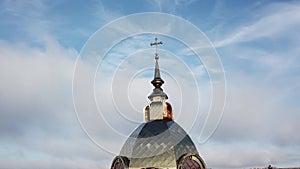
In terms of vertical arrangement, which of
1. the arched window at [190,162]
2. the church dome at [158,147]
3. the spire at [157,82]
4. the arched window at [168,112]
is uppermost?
the spire at [157,82]

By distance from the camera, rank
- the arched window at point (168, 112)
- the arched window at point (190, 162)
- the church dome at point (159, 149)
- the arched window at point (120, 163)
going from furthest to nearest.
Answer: the arched window at point (168, 112) → the arched window at point (120, 163) → the church dome at point (159, 149) → the arched window at point (190, 162)

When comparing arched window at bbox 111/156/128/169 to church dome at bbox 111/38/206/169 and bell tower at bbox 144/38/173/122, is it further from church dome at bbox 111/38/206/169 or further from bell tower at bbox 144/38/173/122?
bell tower at bbox 144/38/173/122

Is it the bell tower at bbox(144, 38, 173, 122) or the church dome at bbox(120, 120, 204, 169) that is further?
the bell tower at bbox(144, 38, 173, 122)

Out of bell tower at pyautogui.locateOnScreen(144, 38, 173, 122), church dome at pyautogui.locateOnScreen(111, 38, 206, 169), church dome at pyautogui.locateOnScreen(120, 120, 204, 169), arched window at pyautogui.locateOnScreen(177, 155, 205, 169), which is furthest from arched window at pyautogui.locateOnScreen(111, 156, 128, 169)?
bell tower at pyautogui.locateOnScreen(144, 38, 173, 122)

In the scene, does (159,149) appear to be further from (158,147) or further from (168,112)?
(168,112)

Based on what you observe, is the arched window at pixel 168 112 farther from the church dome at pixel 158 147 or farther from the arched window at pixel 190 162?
the arched window at pixel 190 162

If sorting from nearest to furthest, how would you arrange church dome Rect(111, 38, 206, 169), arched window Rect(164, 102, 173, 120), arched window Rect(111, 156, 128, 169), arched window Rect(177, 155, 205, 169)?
arched window Rect(177, 155, 205, 169)
church dome Rect(111, 38, 206, 169)
arched window Rect(111, 156, 128, 169)
arched window Rect(164, 102, 173, 120)

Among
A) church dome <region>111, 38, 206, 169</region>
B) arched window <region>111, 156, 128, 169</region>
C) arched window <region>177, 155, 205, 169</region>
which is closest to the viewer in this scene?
arched window <region>177, 155, 205, 169</region>

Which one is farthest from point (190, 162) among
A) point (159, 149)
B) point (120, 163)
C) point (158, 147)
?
point (120, 163)


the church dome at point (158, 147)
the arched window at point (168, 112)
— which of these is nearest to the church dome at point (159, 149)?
the church dome at point (158, 147)

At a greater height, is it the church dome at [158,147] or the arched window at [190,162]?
the church dome at [158,147]

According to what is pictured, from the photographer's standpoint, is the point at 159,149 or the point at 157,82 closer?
the point at 159,149

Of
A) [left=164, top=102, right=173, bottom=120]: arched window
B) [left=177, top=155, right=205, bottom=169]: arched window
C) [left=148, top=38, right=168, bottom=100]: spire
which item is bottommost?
[left=177, top=155, right=205, bottom=169]: arched window

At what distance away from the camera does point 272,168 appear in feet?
125
